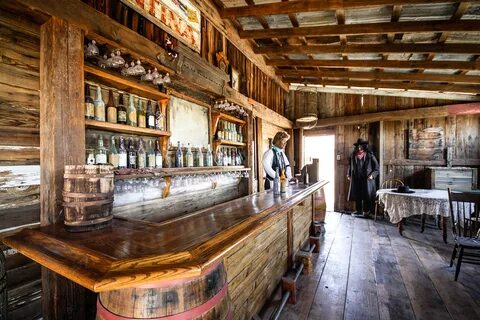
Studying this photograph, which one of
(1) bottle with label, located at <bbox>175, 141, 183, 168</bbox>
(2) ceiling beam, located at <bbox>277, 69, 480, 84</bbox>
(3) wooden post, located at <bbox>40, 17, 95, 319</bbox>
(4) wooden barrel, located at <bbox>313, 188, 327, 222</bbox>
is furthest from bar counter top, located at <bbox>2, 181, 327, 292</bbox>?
(2) ceiling beam, located at <bbox>277, 69, 480, 84</bbox>

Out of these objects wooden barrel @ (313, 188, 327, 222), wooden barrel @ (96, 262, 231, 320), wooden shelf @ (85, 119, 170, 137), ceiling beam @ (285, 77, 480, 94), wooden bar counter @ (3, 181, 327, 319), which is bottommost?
wooden barrel @ (313, 188, 327, 222)

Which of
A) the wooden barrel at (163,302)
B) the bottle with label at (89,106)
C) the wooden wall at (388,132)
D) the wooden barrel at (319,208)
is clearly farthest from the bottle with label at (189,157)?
the wooden wall at (388,132)

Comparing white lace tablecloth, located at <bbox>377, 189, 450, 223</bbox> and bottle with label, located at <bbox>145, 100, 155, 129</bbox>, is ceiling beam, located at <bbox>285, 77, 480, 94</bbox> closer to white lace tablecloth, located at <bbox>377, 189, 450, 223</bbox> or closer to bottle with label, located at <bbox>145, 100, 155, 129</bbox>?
white lace tablecloth, located at <bbox>377, 189, 450, 223</bbox>

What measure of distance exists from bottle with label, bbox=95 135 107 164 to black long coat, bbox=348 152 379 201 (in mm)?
6050

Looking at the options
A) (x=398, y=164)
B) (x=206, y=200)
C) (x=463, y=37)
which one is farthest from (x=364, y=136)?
(x=206, y=200)

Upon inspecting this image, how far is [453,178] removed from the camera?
204 inches

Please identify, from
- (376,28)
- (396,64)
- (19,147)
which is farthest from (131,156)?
(396,64)

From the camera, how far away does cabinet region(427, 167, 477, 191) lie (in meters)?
5.05

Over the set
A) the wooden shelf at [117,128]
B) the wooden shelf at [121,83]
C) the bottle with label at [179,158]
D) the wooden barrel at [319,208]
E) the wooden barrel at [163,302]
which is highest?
the wooden shelf at [121,83]

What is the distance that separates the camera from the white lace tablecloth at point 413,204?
388 centimetres

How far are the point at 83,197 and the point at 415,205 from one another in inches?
192

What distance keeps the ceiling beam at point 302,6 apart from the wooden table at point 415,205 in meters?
2.97

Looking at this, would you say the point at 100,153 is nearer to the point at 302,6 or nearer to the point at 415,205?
the point at 302,6

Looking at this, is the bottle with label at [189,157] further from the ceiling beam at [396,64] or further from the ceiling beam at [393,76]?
the ceiling beam at [393,76]
